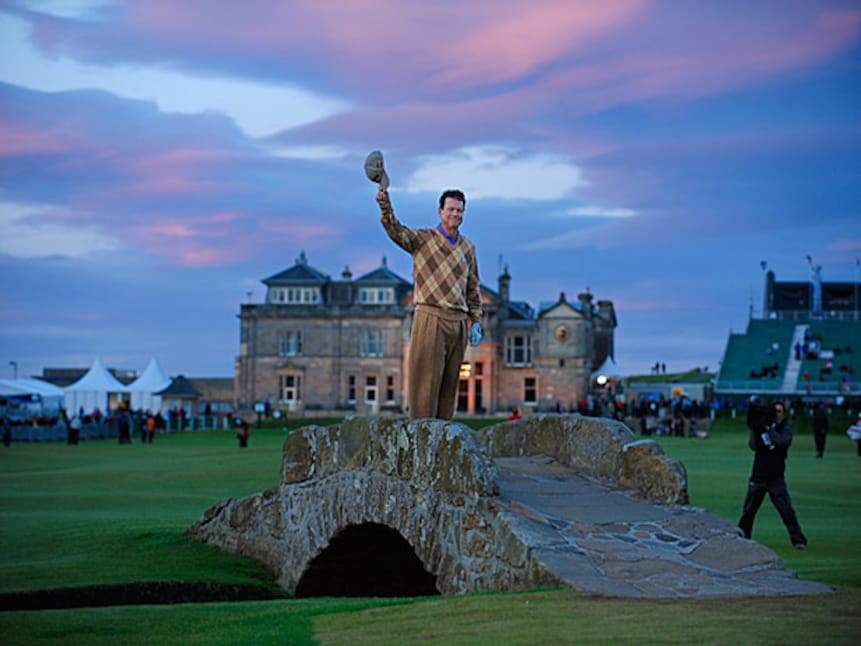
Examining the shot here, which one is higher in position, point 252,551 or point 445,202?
point 445,202

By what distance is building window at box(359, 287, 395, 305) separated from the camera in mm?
97562

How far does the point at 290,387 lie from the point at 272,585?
3253 inches

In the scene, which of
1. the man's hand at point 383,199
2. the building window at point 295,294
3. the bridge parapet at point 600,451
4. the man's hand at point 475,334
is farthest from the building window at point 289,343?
the man's hand at point 383,199

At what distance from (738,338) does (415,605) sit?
3751 inches

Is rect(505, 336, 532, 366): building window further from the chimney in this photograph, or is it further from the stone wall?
the stone wall

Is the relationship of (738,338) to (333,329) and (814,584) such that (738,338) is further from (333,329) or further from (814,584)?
(814,584)

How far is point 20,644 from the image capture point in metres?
9.55

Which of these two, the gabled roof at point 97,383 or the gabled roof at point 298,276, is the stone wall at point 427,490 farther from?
the gabled roof at point 298,276

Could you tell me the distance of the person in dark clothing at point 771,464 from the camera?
635 inches

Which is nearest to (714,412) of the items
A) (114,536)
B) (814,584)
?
(114,536)

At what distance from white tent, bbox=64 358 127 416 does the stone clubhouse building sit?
62.1ft

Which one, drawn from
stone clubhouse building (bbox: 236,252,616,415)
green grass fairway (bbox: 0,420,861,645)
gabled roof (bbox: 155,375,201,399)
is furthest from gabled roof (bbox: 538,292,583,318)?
A: green grass fairway (bbox: 0,420,861,645)

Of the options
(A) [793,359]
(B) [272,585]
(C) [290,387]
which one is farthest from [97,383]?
(B) [272,585]

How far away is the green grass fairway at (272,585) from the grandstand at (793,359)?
54077mm
